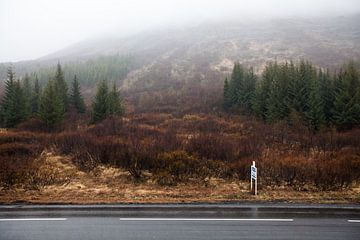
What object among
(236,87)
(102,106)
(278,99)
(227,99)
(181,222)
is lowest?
(227,99)

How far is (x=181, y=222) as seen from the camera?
8.61 meters

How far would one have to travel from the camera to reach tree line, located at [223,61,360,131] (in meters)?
37.1

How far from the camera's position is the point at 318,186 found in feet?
42.1

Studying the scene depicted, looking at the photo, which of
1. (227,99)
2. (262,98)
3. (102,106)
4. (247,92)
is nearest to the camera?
(102,106)

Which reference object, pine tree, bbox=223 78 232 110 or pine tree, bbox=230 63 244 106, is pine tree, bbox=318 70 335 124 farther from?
pine tree, bbox=223 78 232 110

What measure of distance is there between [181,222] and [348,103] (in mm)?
35180

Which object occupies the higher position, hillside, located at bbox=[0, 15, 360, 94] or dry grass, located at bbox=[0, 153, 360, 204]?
hillside, located at bbox=[0, 15, 360, 94]

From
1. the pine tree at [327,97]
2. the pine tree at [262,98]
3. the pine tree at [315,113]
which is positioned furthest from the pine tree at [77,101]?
the pine tree at [327,97]

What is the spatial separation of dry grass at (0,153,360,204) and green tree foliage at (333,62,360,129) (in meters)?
27.0

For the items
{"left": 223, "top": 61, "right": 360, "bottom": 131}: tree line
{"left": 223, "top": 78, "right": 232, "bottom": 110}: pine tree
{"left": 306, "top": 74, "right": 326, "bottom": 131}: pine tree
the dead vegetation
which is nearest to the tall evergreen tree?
{"left": 223, "top": 61, "right": 360, "bottom": 131}: tree line

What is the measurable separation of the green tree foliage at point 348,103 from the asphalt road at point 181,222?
1189 inches

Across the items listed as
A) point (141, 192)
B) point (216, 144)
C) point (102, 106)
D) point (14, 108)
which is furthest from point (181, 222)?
point (14, 108)

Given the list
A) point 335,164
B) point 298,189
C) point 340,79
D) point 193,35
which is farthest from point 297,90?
point 193,35

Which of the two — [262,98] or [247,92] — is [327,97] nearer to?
[262,98]
